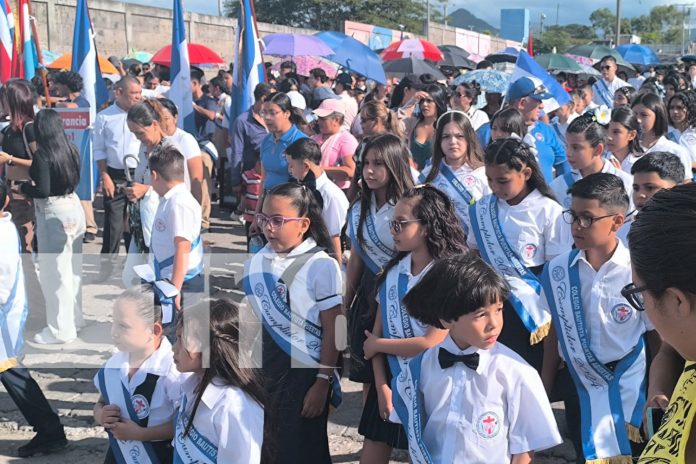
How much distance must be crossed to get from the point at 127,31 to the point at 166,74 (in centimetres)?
1464

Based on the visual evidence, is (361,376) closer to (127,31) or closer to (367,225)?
(367,225)

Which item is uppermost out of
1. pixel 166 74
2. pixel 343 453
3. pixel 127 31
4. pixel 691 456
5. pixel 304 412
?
pixel 127 31

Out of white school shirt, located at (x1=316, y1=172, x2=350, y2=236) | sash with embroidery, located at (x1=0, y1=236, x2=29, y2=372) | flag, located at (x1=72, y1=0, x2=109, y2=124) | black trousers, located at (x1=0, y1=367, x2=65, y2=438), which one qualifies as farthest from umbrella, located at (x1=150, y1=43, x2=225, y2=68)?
black trousers, located at (x1=0, y1=367, x2=65, y2=438)

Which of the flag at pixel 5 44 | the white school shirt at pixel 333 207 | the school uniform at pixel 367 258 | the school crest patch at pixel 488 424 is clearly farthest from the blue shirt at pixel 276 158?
the school crest patch at pixel 488 424

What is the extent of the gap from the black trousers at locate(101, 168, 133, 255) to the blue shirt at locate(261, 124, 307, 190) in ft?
6.07

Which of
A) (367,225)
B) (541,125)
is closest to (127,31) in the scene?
(541,125)

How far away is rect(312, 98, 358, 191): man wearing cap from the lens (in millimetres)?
6770

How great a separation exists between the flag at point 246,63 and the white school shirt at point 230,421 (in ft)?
20.1

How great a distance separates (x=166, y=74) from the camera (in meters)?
14.4

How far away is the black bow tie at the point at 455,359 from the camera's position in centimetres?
266

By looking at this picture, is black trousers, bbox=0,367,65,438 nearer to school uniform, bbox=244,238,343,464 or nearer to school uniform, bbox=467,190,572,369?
school uniform, bbox=244,238,343,464

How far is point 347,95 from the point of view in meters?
11.6

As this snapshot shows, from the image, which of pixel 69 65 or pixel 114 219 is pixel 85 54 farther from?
pixel 69 65

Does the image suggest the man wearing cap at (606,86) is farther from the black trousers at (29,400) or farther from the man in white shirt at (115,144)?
the black trousers at (29,400)
